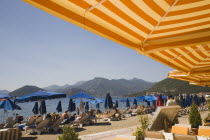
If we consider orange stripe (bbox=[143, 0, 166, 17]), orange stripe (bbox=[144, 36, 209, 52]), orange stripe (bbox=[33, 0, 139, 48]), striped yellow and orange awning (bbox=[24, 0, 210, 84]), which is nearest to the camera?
orange stripe (bbox=[33, 0, 139, 48])

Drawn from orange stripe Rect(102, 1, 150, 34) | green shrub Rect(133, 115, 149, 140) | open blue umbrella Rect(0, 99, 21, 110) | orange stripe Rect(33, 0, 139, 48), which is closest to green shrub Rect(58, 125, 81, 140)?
green shrub Rect(133, 115, 149, 140)

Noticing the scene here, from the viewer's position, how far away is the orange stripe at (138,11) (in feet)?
5.60

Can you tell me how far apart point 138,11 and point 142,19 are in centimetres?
19

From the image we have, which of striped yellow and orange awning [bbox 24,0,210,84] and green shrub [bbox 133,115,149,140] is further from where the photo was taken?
green shrub [bbox 133,115,149,140]

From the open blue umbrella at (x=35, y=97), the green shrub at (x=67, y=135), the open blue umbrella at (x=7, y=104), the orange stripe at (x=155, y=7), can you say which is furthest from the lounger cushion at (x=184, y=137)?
the open blue umbrella at (x=7, y=104)

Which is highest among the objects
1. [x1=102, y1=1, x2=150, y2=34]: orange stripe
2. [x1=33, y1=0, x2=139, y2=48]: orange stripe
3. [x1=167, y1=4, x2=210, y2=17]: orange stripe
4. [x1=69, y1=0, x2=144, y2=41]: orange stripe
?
[x1=167, y1=4, x2=210, y2=17]: orange stripe

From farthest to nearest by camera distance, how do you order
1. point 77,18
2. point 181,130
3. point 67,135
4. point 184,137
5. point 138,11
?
point 181,130
point 67,135
point 184,137
point 138,11
point 77,18

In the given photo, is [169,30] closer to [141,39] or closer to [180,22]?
[180,22]

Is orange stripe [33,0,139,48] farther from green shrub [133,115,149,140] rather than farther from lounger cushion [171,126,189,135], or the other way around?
lounger cushion [171,126,189,135]

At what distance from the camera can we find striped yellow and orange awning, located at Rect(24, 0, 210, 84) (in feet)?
5.34

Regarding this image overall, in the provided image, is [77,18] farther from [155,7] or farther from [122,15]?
[155,7]

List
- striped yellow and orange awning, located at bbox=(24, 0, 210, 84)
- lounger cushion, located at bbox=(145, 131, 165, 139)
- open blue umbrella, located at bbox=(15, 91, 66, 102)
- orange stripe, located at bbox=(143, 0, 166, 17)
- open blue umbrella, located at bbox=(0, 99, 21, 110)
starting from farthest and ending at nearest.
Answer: open blue umbrella, located at bbox=(0, 99, 21, 110) < open blue umbrella, located at bbox=(15, 91, 66, 102) < lounger cushion, located at bbox=(145, 131, 165, 139) < orange stripe, located at bbox=(143, 0, 166, 17) < striped yellow and orange awning, located at bbox=(24, 0, 210, 84)

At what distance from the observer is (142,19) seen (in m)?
2.02

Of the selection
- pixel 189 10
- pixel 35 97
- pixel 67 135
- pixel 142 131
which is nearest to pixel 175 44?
pixel 189 10
